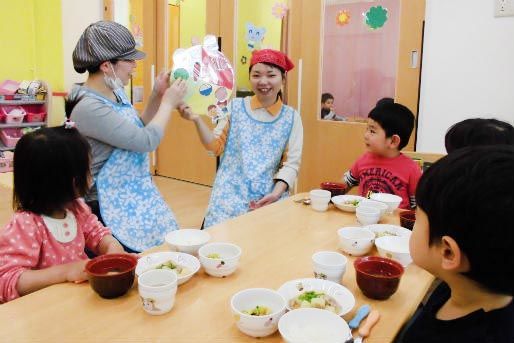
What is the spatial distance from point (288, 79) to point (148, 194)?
2.16 meters

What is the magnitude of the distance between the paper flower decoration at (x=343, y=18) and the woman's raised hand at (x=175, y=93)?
1.92 meters

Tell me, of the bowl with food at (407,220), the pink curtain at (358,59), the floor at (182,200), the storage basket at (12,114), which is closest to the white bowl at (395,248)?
the bowl with food at (407,220)

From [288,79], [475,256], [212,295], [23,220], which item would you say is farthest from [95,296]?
[288,79]

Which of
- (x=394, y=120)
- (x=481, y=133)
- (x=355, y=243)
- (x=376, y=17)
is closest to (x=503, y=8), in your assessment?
(x=376, y=17)

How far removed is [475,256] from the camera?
2.28 ft

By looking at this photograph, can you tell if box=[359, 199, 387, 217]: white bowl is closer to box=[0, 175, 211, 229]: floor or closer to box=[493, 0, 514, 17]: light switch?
box=[493, 0, 514, 17]: light switch

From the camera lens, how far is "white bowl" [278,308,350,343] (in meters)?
0.82

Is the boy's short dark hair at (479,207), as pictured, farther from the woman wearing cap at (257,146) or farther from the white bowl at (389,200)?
the woman wearing cap at (257,146)

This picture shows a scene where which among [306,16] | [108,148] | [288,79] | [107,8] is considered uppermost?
[107,8]

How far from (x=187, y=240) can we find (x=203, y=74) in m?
0.80

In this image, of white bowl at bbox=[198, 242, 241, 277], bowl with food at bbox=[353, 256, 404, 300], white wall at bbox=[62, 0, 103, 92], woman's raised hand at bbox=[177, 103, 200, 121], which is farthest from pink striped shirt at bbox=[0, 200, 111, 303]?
white wall at bbox=[62, 0, 103, 92]

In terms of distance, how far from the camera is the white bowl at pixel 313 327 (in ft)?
2.68

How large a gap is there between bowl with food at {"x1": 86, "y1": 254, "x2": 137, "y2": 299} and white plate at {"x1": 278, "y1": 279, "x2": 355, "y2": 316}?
13.3 inches

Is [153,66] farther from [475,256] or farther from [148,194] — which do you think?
[475,256]
